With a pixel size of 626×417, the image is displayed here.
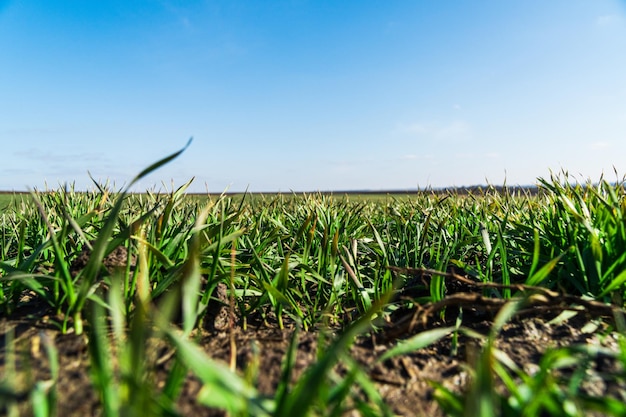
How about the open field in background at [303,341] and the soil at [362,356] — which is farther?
the soil at [362,356]

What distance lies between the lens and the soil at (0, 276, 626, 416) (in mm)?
811

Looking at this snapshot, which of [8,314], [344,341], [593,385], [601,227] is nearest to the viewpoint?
[344,341]

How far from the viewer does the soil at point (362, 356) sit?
0.81 m

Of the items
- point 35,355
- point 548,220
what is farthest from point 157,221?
point 548,220

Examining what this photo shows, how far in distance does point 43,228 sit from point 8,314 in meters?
1.57

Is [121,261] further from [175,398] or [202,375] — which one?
[202,375]

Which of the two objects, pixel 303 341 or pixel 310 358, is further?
pixel 303 341

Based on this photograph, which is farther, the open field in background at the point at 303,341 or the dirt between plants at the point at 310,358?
the dirt between plants at the point at 310,358

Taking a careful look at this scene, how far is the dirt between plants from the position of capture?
80 centimetres

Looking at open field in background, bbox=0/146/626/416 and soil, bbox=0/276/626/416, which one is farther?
soil, bbox=0/276/626/416

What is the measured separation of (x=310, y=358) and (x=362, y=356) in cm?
15

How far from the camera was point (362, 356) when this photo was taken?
1056mm

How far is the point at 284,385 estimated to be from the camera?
71cm

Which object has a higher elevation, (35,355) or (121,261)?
(121,261)
